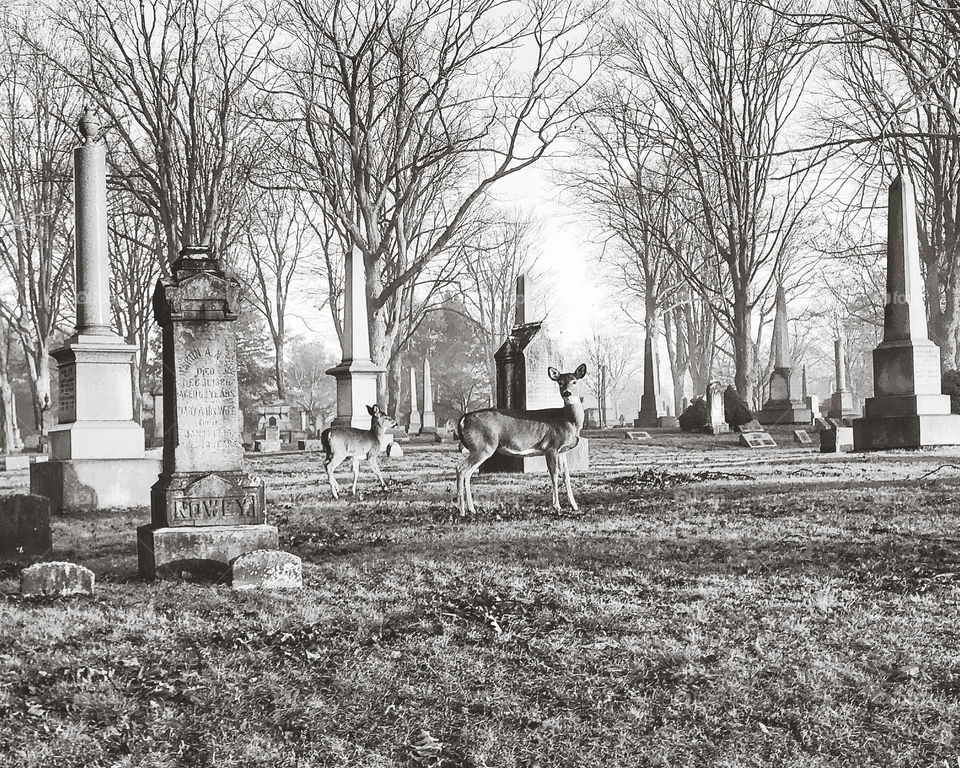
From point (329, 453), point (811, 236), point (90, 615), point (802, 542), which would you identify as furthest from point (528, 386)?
point (811, 236)

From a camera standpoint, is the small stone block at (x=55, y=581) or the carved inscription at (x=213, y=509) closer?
the small stone block at (x=55, y=581)

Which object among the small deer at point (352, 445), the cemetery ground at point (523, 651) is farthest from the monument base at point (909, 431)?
the small deer at point (352, 445)

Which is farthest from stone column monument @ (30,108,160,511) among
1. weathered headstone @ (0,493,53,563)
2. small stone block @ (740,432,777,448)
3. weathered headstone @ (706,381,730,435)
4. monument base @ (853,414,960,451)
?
weathered headstone @ (706,381,730,435)

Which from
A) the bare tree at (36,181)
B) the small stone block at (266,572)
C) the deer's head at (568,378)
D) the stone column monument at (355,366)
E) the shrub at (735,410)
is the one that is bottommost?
the small stone block at (266,572)

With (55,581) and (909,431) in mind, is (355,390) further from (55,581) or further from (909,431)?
(55,581)

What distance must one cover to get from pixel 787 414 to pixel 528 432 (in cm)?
2306

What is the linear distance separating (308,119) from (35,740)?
63.2ft

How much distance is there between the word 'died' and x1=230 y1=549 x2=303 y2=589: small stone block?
2.59ft

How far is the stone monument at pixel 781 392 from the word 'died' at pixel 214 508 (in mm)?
25428

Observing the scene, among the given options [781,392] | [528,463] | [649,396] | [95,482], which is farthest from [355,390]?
[781,392]

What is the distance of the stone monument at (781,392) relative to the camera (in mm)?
30625

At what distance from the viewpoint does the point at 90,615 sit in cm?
581

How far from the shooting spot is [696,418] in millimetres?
27828

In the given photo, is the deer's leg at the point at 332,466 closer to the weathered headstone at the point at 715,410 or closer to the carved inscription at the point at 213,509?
the carved inscription at the point at 213,509
